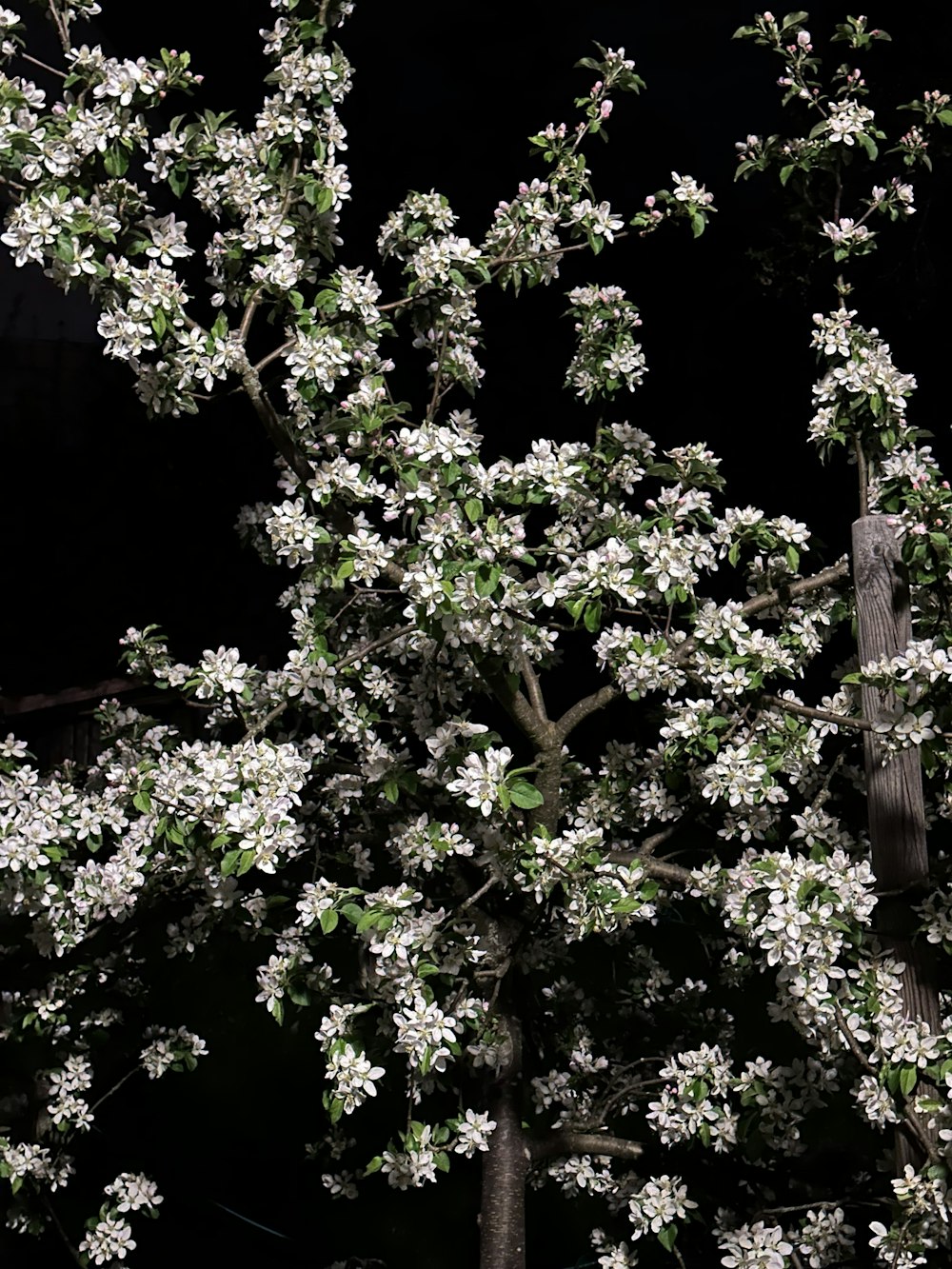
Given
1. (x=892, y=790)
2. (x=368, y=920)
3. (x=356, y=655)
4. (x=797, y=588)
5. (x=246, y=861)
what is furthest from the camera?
(x=797, y=588)

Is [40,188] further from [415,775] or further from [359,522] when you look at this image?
[415,775]

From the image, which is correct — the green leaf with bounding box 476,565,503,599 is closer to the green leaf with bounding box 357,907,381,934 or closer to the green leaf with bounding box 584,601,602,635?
the green leaf with bounding box 584,601,602,635

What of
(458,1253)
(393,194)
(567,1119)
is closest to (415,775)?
(567,1119)

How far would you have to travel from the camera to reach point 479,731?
203cm

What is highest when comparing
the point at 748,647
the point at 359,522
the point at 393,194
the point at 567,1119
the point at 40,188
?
the point at 393,194

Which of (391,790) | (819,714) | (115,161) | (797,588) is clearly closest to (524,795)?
(391,790)

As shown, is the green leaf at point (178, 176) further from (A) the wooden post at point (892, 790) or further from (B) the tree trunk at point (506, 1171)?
(B) the tree trunk at point (506, 1171)

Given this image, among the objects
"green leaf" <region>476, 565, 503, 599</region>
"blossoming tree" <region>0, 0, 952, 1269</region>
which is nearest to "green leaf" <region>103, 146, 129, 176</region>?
"blossoming tree" <region>0, 0, 952, 1269</region>

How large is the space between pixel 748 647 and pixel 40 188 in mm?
1256

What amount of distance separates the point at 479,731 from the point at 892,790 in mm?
667

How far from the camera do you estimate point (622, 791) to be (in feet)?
8.45

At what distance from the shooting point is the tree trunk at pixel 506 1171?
96.9 inches

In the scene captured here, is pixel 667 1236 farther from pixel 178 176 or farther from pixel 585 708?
pixel 178 176

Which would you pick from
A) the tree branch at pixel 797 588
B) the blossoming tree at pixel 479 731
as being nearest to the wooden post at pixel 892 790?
the blossoming tree at pixel 479 731
